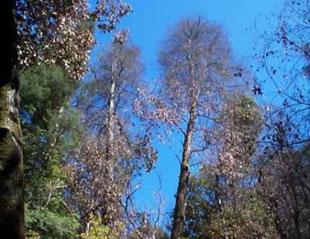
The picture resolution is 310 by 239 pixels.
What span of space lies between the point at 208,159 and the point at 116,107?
8927 mm

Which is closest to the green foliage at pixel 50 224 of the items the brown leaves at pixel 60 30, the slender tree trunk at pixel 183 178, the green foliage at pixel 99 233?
the green foliage at pixel 99 233

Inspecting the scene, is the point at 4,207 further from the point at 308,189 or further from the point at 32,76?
the point at 32,76

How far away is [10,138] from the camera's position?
4121mm

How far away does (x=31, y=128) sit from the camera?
17.7 metres

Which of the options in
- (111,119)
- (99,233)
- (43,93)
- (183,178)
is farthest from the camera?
(111,119)

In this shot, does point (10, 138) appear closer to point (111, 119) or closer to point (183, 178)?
point (183, 178)

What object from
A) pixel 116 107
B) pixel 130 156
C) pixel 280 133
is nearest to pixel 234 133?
pixel 280 133

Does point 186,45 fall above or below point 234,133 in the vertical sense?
above

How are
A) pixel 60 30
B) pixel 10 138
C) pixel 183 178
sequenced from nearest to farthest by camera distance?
pixel 10 138, pixel 60 30, pixel 183 178

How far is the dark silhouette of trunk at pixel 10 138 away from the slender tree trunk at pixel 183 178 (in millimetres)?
9616

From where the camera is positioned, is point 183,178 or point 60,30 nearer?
point 60,30

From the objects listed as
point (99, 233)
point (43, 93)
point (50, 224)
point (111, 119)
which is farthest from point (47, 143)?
point (111, 119)

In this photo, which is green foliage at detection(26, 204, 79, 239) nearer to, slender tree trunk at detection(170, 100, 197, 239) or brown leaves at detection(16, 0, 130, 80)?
slender tree trunk at detection(170, 100, 197, 239)

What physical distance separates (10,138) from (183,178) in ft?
34.8
